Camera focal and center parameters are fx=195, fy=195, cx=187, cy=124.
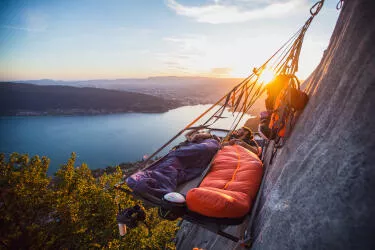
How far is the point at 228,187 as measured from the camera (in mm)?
2818

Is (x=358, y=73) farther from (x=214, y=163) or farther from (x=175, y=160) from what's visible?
(x=175, y=160)

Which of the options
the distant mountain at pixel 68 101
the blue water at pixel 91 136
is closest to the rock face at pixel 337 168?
the blue water at pixel 91 136

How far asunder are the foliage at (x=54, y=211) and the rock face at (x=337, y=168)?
7.74 meters

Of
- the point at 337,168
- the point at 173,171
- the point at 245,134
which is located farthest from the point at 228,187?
the point at 245,134

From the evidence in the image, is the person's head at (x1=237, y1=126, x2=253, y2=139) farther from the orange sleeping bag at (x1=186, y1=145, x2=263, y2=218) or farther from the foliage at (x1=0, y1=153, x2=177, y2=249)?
the foliage at (x1=0, y1=153, x2=177, y2=249)

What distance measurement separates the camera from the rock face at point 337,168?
45.4 inches

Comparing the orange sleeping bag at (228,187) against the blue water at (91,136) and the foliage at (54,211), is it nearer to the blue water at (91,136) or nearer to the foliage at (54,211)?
the foliage at (54,211)

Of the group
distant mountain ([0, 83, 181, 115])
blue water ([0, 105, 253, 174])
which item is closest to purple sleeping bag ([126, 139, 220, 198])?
blue water ([0, 105, 253, 174])

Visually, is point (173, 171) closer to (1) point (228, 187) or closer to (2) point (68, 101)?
(1) point (228, 187)

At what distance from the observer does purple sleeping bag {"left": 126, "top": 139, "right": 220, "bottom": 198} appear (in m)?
3.20

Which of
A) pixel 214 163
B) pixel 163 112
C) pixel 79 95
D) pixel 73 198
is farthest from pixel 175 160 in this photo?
pixel 79 95

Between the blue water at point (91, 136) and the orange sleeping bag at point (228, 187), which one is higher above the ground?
the orange sleeping bag at point (228, 187)

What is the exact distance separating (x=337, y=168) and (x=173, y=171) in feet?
10.1

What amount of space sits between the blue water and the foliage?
4316 centimetres
